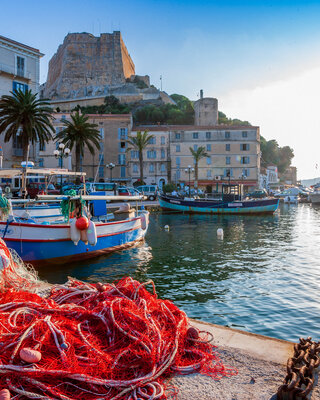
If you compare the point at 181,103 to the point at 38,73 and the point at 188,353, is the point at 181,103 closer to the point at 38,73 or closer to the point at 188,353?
the point at 38,73

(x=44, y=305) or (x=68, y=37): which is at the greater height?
(x=68, y=37)

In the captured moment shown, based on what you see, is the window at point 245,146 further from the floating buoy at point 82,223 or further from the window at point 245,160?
the floating buoy at point 82,223

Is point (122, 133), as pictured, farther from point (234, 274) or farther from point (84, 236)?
point (234, 274)

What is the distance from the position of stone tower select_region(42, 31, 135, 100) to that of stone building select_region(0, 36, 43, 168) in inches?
2561

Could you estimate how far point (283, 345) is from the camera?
475 centimetres

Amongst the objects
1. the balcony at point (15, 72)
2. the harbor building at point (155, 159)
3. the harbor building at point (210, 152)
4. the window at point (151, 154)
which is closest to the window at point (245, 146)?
the harbor building at point (210, 152)

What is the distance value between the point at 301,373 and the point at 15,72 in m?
43.8

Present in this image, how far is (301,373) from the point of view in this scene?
3615 millimetres

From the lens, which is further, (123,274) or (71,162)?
(71,162)

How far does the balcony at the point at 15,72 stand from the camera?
38.5m

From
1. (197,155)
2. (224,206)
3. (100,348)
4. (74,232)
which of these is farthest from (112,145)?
(100,348)

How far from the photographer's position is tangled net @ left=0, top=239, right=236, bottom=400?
3.46m

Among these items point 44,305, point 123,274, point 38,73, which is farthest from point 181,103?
point 44,305

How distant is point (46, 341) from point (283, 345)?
10.5 feet
